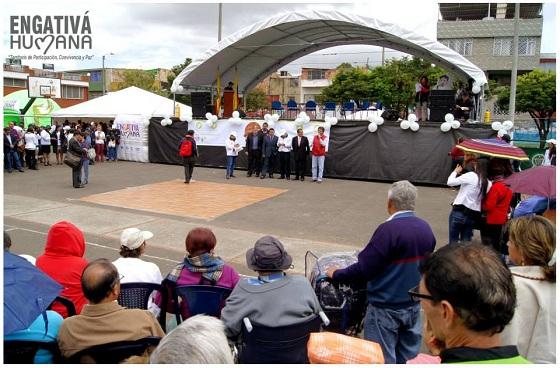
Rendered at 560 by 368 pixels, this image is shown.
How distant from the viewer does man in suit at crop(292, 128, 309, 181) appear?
15.6 meters

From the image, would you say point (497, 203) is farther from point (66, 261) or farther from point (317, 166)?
point (317, 166)

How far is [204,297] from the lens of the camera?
11.6 feet

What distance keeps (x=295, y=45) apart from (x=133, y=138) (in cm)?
808

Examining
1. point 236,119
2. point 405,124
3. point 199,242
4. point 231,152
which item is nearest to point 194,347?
point 199,242

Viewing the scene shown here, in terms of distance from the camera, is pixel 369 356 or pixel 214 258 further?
pixel 214 258

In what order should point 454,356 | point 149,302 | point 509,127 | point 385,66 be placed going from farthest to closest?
point 385,66 < point 509,127 < point 149,302 < point 454,356

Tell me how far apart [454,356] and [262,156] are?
14.9 metres

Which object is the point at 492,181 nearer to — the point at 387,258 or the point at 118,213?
the point at 387,258

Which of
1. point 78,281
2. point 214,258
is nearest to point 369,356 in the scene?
point 214,258

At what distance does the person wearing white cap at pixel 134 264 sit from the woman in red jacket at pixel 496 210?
13.4 feet

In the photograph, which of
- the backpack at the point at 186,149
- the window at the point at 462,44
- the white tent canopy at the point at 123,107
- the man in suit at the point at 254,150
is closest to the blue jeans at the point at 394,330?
the backpack at the point at 186,149

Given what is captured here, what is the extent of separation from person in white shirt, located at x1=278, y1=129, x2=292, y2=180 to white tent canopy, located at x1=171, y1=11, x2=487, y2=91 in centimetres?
396

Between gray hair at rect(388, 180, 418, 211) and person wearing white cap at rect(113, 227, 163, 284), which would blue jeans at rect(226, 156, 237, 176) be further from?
gray hair at rect(388, 180, 418, 211)

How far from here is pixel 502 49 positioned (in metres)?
46.6
